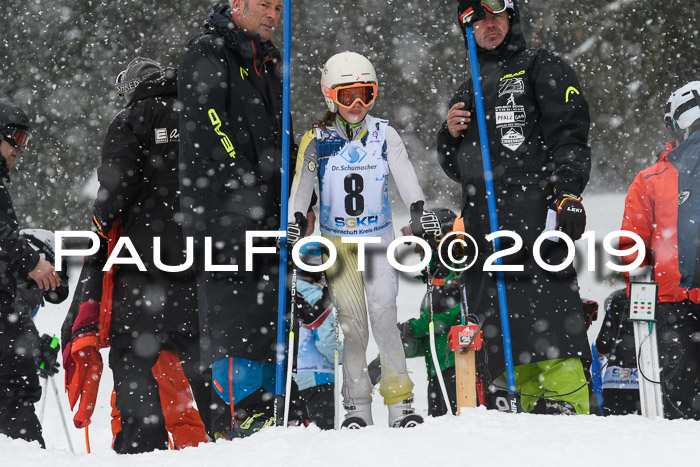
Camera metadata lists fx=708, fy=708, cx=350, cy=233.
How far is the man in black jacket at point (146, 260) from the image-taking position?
373cm

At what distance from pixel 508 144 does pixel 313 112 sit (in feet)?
37.3

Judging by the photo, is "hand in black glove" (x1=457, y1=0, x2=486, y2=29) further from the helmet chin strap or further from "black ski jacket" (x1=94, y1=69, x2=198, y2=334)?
"black ski jacket" (x1=94, y1=69, x2=198, y2=334)

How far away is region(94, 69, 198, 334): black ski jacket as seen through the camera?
3732mm

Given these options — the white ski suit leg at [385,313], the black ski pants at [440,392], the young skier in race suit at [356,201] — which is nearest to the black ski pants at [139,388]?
the young skier in race suit at [356,201]

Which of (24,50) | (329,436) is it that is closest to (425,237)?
(329,436)

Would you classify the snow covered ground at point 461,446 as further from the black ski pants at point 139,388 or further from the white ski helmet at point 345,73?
the white ski helmet at point 345,73

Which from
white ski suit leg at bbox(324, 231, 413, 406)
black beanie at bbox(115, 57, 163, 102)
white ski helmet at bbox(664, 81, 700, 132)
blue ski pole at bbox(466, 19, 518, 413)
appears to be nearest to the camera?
blue ski pole at bbox(466, 19, 518, 413)

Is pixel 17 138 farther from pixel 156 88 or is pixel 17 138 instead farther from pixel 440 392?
pixel 440 392

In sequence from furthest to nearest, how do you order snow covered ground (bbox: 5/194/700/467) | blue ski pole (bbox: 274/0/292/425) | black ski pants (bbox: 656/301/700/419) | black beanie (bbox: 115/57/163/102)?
black ski pants (bbox: 656/301/700/419) < black beanie (bbox: 115/57/163/102) < blue ski pole (bbox: 274/0/292/425) < snow covered ground (bbox: 5/194/700/467)

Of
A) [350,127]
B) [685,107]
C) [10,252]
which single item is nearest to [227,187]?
[350,127]

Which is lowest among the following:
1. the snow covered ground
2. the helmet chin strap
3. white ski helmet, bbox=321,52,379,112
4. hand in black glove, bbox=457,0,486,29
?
the snow covered ground

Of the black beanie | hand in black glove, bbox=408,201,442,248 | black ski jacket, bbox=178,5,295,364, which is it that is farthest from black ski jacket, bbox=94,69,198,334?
hand in black glove, bbox=408,201,442,248

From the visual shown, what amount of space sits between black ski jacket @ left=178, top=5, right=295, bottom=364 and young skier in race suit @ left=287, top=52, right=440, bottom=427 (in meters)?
0.43

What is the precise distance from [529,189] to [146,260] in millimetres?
2069
